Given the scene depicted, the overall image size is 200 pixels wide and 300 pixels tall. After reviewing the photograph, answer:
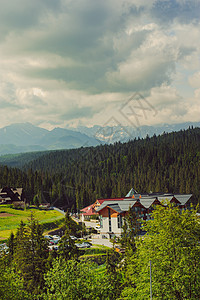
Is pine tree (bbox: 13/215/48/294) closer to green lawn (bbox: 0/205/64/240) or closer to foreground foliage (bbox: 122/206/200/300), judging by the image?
foreground foliage (bbox: 122/206/200/300)

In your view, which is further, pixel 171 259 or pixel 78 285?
pixel 171 259

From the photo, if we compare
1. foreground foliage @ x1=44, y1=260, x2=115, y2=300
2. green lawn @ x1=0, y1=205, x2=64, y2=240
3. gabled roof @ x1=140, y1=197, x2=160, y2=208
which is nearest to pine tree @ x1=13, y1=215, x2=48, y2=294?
foreground foliage @ x1=44, y1=260, x2=115, y2=300

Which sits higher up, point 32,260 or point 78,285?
point 78,285

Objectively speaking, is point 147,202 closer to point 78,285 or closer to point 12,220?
point 12,220

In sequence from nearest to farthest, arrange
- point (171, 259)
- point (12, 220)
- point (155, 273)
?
1. point (155, 273)
2. point (171, 259)
3. point (12, 220)

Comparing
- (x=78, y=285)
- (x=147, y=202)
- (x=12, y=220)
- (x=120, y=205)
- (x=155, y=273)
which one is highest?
(x=78, y=285)

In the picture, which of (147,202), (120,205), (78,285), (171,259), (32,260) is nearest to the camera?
(78,285)

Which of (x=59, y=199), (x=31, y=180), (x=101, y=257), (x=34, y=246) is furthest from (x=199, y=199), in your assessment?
(x=34, y=246)

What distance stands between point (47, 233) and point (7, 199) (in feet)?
139

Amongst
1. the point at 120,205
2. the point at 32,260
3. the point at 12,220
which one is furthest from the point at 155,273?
the point at 12,220

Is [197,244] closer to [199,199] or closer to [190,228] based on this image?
[190,228]

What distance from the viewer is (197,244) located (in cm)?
2425

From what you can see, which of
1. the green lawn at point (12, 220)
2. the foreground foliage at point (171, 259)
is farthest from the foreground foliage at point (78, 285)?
the green lawn at point (12, 220)

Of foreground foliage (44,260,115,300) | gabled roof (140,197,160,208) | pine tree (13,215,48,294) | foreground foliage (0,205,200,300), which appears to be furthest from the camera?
gabled roof (140,197,160,208)
